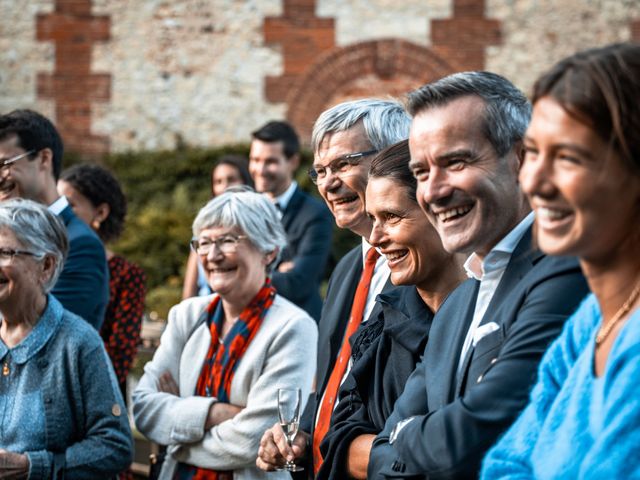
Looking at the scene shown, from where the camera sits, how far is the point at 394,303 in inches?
130

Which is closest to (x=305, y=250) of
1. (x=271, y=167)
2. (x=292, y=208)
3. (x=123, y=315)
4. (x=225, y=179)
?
(x=292, y=208)

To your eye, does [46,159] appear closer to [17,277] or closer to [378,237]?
[17,277]

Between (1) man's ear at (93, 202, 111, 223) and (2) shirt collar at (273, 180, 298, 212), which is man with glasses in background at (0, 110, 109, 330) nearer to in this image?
(1) man's ear at (93, 202, 111, 223)

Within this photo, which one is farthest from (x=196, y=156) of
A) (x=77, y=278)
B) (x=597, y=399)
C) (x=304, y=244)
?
(x=597, y=399)

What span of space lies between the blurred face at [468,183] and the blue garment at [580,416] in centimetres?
55

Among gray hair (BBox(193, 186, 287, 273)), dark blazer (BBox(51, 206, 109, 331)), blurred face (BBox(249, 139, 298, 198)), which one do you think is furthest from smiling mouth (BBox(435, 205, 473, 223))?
blurred face (BBox(249, 139, 298, 198))

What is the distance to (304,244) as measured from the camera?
21.4ft

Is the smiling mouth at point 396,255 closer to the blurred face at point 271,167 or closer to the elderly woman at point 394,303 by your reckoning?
the elderly woman at point 394,303

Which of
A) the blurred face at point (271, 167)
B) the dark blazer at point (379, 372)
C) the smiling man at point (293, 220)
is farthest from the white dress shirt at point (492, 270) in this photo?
the blurred face at point (271, 167)

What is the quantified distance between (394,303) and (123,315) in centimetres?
227

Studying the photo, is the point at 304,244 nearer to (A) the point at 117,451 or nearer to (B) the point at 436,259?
(A) the point at 117,451

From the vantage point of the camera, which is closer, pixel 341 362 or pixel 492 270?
pixel 492 270

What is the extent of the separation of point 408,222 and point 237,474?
145 centimetres

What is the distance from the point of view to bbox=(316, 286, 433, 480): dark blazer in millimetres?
3135
